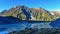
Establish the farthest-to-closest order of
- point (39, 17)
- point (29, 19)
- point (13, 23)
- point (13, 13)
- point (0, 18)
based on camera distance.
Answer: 1. point (39, 17)
2. point (29, 19)
3. point (13, 13)
4. point (13, 23)
5. point (0, 18)

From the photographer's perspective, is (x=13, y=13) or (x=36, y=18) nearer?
(x=13, y=13)

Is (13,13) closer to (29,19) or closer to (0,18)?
(29,19)

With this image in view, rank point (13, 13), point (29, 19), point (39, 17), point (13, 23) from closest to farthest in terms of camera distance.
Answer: point (13, 23)
point (13, 13)
point (29, 19)
point (39, 17)

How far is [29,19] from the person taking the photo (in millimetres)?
48406

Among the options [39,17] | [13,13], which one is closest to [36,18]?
[39,17]

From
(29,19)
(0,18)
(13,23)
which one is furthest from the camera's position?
(29,19)

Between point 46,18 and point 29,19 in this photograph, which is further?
point 46,18

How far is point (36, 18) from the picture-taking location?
5841 centimetres

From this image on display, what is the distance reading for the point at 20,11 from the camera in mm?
48469

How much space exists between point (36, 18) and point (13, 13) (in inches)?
586

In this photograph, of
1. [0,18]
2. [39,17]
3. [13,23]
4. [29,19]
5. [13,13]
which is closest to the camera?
[0,18]

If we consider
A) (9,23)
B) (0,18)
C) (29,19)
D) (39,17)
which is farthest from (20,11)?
(0,18)

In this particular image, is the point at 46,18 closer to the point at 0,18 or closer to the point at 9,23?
the point at 9,23

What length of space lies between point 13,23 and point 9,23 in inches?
37.3
